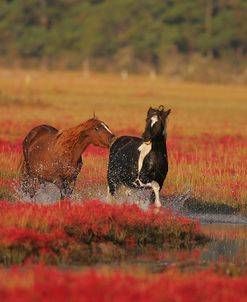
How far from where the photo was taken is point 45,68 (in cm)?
9312

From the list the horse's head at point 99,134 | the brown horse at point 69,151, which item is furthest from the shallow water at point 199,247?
the horse's head at point 99,134

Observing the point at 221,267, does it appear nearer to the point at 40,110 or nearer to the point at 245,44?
the point at 40,110

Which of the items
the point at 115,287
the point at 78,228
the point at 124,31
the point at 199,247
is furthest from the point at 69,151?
the point at 124,31

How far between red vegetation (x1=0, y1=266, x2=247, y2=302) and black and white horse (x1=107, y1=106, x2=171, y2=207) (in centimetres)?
468

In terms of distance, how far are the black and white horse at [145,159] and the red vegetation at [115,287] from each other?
468 cm

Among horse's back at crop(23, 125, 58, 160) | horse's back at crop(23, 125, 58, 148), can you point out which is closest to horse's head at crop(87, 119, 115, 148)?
horse's back at crop(23, 125, 58, 160)

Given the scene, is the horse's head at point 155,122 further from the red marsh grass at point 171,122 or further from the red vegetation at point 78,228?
the red marsh grass at point 171,122

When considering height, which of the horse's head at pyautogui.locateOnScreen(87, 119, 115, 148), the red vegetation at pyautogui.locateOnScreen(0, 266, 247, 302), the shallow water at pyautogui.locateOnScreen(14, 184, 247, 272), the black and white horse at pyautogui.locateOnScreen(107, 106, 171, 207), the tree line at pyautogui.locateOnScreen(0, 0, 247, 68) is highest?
the tree line at pyautogui.locateOnScreen(0, 0, 247, 68)

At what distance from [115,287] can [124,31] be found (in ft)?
292

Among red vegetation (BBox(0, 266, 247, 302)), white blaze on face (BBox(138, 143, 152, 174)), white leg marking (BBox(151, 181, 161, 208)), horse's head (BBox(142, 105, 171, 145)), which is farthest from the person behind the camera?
white blaze on face (BBox(138, 143, 152, 174))

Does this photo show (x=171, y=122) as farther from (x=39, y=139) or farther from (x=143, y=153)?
(x=143, y=153)

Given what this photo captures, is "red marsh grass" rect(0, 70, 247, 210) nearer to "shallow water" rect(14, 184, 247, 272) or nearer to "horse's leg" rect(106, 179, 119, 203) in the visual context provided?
"shallow water" rect(14, 184, 247, 272)

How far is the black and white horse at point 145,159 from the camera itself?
13719 mm

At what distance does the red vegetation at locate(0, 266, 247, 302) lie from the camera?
7.92m
